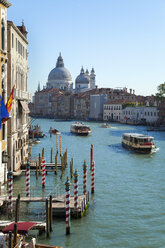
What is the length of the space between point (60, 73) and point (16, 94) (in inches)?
4742

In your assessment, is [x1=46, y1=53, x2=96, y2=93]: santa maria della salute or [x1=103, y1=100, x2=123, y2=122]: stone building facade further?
[x1=46, y1=53, x2=96, y2=93]: santa maria della salute

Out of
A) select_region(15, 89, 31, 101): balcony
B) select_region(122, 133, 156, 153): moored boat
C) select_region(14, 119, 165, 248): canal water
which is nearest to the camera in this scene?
select_region(14, 119, 165, 248): canal water

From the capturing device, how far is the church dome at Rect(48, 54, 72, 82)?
136 meters

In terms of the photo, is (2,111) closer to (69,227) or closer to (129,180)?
(69,227)

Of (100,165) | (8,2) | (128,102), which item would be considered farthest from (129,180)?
(128,102)

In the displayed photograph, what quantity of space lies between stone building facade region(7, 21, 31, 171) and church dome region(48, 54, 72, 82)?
11597 cm

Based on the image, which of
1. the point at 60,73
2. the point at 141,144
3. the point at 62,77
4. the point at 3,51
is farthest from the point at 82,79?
the point at 3,51

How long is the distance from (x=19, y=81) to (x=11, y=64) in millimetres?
2516

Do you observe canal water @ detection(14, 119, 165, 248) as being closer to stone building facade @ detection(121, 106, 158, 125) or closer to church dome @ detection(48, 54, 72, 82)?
stone building facade @ detection(121, 106, 158, 125)

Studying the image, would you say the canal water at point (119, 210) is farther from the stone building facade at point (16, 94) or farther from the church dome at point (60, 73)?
the church dome at point (60, 73)

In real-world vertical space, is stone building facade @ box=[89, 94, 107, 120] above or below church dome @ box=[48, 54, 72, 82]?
below

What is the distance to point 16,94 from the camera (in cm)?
1700

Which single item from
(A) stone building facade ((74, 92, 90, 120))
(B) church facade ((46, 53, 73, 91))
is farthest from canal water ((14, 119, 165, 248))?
(B) church facade ((46, 53, 73, 91))

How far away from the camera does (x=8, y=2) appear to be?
1317 cm
